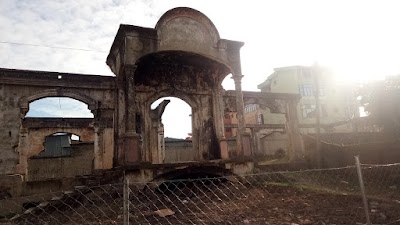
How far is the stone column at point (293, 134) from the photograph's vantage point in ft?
53.0

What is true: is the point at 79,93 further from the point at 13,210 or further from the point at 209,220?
the point at 209,220

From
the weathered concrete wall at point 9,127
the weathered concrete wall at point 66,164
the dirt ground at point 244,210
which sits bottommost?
the dirt ground at point 244,210

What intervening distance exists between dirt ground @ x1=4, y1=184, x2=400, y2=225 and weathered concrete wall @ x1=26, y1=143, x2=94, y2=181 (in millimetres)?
14798

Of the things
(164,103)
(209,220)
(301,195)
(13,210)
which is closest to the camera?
(209,220)

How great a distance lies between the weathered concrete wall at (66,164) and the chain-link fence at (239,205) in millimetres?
13466

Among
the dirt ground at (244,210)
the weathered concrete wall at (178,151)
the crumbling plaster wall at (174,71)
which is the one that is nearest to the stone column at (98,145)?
the crumbling plaster wall at (174,71)

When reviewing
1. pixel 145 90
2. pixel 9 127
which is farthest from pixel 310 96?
pixel 9 127

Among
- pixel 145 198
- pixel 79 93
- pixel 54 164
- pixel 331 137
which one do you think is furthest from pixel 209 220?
pixel 54 164

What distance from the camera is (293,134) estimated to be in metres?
16.2

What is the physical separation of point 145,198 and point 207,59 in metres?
6.50

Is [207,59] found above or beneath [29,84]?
above

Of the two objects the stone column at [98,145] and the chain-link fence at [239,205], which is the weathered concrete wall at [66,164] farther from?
the chain-link fence at [239,205]

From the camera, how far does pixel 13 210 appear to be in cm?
1007

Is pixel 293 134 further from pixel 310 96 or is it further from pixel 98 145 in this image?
pixel 310 96
